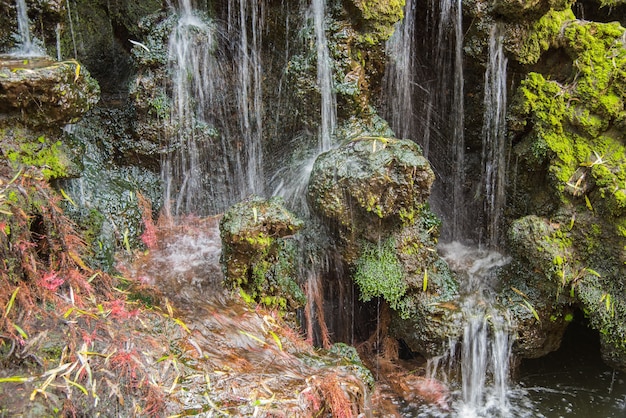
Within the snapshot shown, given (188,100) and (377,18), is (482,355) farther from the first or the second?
(188,100)

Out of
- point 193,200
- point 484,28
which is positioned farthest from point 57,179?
point 484,28

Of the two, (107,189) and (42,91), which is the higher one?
(42,91)

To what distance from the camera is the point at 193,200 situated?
6.35 m

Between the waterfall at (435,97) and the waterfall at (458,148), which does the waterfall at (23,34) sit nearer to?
the waterfall at (435,97)

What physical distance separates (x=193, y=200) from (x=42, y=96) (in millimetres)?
2180

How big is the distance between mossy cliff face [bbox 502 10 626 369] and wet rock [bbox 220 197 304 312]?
7.17ft

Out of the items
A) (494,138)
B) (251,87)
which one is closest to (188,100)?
(251,87)

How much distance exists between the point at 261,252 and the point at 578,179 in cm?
291

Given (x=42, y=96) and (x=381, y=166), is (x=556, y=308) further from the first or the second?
(x=42, y=96)

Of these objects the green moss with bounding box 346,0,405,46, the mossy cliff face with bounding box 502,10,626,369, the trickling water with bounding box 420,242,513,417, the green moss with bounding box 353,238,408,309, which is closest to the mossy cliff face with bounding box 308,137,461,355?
the green moss with bounding box 353,238,408,309

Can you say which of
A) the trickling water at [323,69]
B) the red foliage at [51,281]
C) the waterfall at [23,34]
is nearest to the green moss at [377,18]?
the trickling water at [323,69]

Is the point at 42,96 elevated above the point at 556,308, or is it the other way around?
the point at 42,96

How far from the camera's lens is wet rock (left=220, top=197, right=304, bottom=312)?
4.59 meters

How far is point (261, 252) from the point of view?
4.79 metres
